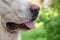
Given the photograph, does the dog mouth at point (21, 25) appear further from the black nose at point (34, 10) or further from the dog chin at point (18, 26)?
the black nose at point (34, 10)

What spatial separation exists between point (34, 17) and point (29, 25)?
0.14 meters

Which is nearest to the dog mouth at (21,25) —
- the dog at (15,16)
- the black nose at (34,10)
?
the dog at (15,16)

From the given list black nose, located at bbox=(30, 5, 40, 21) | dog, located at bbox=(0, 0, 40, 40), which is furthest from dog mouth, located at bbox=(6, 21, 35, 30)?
black nose, located at bbox=(30, 5, 40, 21)

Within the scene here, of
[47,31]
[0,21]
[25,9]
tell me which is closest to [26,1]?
[25,9]

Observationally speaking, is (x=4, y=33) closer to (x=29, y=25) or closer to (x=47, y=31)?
(x=29, y=25)

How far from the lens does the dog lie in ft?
14.9

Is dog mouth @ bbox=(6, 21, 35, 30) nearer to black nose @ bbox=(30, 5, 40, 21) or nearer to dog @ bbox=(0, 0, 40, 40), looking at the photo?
dog @ bbox=(0, 0, 40, 40)

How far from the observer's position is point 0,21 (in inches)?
182

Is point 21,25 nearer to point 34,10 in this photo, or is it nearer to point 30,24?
point 30,24

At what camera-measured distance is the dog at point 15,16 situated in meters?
4.54

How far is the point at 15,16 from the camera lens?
4.59m

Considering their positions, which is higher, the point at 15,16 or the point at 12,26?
the point at 15,16

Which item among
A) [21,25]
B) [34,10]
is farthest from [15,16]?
[34,10]

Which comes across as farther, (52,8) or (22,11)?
(52,8)
